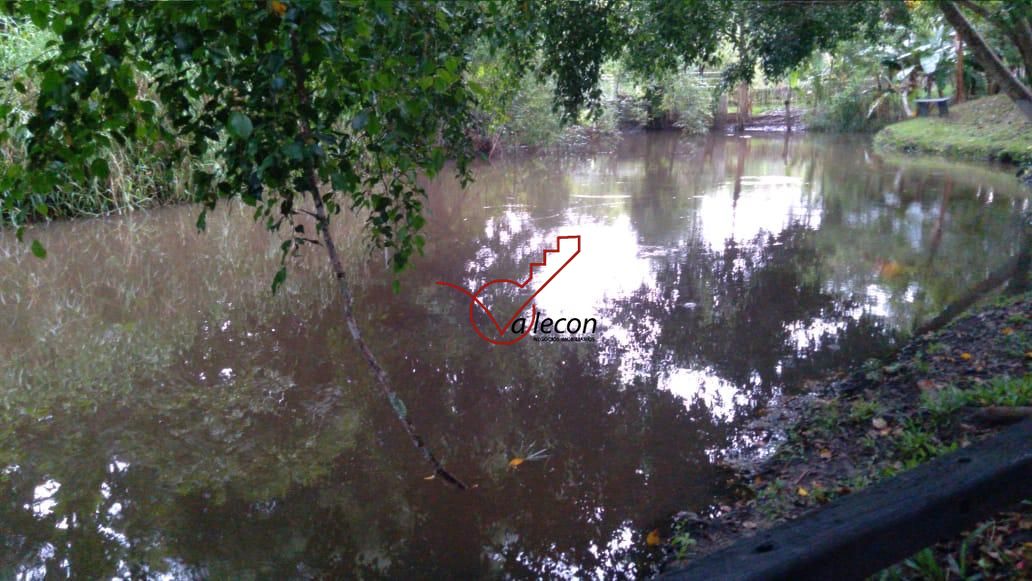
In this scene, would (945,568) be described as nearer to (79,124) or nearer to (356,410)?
(79,124)

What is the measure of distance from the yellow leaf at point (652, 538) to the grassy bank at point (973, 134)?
16.6 meters

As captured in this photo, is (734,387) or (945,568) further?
(734,387)

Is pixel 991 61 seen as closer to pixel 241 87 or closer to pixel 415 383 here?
pixel 415 383

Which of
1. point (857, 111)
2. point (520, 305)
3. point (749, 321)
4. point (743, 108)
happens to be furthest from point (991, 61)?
point (743, 108)

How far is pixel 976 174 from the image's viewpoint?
58.3ft

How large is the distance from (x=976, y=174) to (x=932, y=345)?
13953mm

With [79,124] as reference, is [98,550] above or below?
below

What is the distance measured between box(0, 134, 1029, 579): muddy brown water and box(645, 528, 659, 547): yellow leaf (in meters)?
0.04

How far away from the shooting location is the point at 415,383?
6656 millimetres

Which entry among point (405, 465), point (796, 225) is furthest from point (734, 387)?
point (796, 225)

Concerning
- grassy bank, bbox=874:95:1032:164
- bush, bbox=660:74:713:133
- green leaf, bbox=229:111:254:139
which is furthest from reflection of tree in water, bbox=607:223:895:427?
bush, bbox=660:74:713:133

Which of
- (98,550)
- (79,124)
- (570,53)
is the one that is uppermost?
(570,53)

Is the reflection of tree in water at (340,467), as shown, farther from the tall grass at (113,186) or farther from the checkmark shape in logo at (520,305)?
the tall grass at (113,186)

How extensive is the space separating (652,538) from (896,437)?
1549mm
